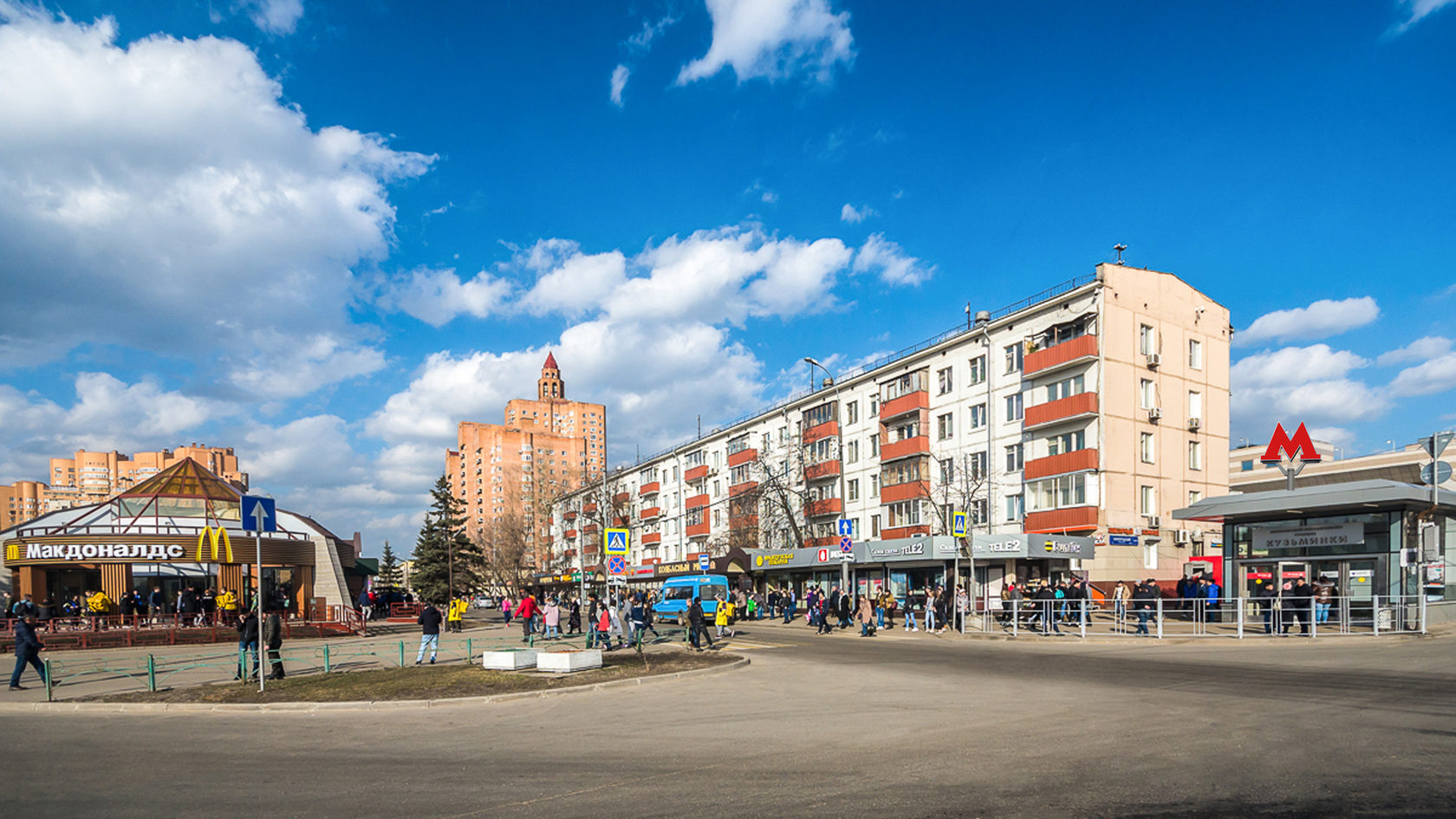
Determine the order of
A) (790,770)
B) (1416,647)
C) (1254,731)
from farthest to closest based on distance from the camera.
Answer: (1416,647) → (1254,731) → (790,770)

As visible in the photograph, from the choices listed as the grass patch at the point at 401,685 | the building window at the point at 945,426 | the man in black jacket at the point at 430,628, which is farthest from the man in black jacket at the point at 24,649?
the building window at the point at 945,426

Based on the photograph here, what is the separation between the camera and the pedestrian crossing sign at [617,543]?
27.7 m

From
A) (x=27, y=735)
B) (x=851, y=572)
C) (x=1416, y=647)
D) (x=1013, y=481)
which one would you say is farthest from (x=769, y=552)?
(x=27, y=735)

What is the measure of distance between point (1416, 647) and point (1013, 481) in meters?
28.5

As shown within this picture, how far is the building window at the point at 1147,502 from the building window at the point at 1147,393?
13.2 ft

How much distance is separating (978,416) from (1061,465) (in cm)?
667

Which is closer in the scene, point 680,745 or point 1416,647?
point 680,745

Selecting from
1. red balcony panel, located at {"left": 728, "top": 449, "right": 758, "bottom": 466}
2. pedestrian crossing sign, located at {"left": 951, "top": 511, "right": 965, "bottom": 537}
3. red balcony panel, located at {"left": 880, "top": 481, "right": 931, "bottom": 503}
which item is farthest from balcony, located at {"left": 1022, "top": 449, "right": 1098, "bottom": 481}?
red balcony panel, located at {"left": 728, "top": 449, "right": 758, "bottom": 466}

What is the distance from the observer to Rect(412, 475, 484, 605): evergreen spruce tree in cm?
6419

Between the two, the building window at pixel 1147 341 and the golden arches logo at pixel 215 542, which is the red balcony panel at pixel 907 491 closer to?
the building window at pixel 1147 341

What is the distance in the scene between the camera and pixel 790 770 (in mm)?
8766

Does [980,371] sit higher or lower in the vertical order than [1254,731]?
higher

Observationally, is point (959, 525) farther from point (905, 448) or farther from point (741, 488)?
point (741, 488)

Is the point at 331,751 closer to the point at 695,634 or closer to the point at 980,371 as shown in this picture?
the point at 695,634
